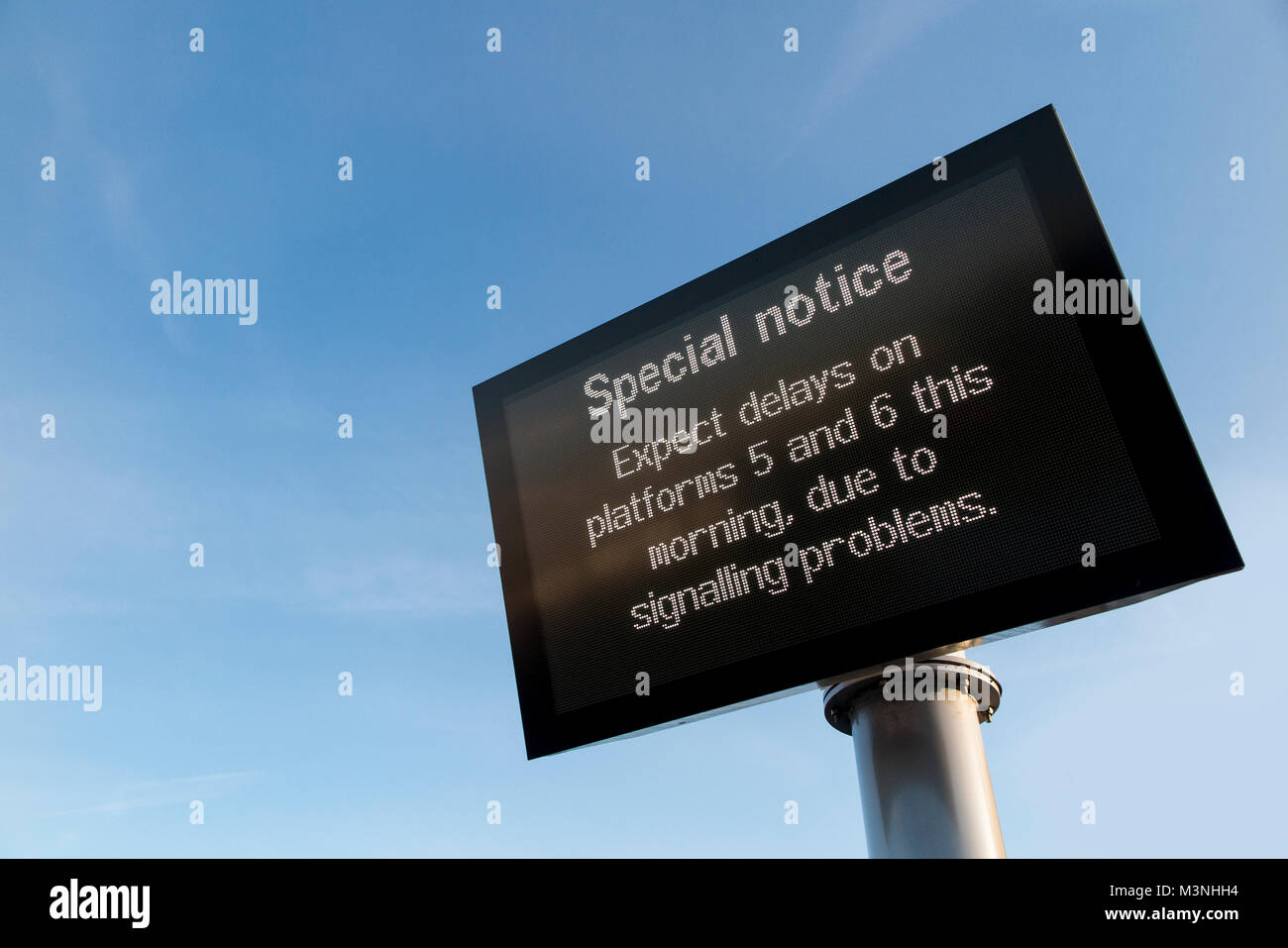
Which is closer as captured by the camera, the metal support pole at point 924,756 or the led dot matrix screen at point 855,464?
the led dot matrix screen at point 855,464

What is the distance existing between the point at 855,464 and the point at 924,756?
1.24 meters

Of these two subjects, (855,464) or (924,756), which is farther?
(855,464)

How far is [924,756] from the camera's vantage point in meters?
3.78

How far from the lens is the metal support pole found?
3.63m

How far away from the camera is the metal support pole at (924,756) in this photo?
3633 millimetres

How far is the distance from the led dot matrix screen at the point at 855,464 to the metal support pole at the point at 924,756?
0.86 feet

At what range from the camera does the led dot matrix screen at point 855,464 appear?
137 inches

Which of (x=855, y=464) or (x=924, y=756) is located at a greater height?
(x=855, y=464)

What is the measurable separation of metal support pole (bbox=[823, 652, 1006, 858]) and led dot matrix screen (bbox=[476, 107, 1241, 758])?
261 millimetres

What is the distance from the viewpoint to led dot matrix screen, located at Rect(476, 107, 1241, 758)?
3492 millimetres

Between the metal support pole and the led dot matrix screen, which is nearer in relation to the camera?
the led dot matrix screen

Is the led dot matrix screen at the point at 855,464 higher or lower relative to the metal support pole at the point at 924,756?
higher

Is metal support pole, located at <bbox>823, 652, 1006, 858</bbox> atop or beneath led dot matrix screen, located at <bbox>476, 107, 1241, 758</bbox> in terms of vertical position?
beneath
